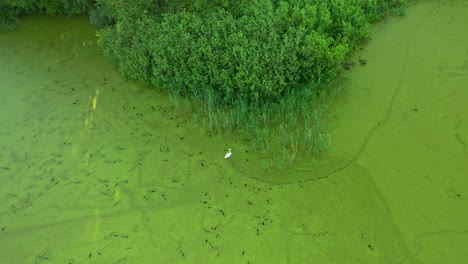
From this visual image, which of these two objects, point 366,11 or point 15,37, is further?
point 15,37

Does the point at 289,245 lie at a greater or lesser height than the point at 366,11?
lesser

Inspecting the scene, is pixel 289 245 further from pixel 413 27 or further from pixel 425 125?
pixel 413 27

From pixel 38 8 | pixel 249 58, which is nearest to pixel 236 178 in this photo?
pixel 249 58

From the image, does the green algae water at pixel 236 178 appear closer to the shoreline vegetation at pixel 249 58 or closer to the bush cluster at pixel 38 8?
the shoreline vegetation at pixel 249 58

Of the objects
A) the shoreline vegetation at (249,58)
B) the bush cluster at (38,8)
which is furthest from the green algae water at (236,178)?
the bush cluster at (38,8)

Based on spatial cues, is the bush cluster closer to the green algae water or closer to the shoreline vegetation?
the shoreline vegetation

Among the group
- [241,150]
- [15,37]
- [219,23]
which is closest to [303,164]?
[241,150]
